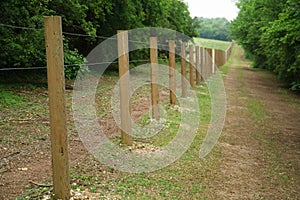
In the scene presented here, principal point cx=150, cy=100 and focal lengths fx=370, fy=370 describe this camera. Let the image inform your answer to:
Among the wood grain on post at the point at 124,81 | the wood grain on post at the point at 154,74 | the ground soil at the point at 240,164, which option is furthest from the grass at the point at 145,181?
the wood grain on post at the point at 154,74

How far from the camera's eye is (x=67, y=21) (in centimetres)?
1101

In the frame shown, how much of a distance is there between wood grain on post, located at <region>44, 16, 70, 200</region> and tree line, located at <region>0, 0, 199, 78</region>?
208 inches

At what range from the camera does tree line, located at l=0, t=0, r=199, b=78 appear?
8.82 meters

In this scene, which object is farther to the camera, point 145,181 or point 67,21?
point 67,21

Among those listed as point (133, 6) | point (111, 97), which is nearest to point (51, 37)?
point (111, 97)

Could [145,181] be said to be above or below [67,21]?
below

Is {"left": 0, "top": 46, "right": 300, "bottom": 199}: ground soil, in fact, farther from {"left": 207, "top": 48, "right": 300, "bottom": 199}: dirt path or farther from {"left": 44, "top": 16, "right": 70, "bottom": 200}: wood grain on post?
{"left": 44, "top": 16, "right": 70, "bottom": 200}: wood grain on post

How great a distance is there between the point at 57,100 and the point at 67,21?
25.6 feet

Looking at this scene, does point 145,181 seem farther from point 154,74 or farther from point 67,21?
point 67,21

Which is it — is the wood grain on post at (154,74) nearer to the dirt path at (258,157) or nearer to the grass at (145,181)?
the dirt path at (258,157)

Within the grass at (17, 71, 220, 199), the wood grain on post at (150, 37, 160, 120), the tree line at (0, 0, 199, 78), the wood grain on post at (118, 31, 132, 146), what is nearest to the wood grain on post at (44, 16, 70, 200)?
the grass at (17, 71, 220, 199)

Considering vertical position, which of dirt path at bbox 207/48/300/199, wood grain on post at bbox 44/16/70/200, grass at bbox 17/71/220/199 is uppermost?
wood grain on post at bbox 44/16/70/200

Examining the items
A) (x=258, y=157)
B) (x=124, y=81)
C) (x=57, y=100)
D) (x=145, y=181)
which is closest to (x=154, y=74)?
(x=124, y=81)

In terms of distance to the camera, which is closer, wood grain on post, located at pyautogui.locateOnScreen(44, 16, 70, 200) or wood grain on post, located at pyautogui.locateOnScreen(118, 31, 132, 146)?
wood grain on post, located at pyautogui.locateOnScreen(44, 16, 70, 200)
